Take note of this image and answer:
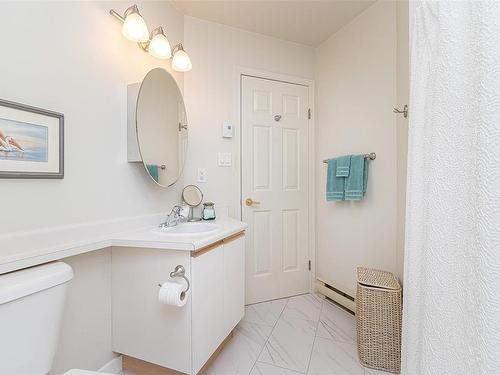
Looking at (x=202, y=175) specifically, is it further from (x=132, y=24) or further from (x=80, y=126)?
(x=132, y=24)

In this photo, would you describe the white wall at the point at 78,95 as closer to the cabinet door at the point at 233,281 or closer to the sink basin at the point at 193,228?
the sink basin at the point at 193,228

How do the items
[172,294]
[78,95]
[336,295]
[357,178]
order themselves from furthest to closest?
1. [336,295]
2. [357,178]
3. [78,95]
4. [172,294]

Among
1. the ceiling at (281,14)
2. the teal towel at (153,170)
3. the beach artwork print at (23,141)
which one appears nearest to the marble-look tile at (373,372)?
the teal towel at (153,170)

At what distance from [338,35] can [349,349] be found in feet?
8.13

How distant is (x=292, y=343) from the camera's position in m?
1.55

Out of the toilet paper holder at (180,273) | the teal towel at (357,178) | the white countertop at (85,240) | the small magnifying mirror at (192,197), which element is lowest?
the toilet paper holder at (180,273)

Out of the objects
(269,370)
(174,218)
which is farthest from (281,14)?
(269,370)

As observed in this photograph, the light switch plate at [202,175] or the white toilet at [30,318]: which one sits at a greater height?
the light switch plate at [202,175]

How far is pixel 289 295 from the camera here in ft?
7.27

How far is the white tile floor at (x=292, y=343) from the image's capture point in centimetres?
134

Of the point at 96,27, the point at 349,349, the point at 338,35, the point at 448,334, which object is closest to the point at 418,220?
the point at 448,334

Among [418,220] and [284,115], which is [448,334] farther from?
[284,115]

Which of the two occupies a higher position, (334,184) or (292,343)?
(334,184)

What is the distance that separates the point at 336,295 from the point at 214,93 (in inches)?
80.4
